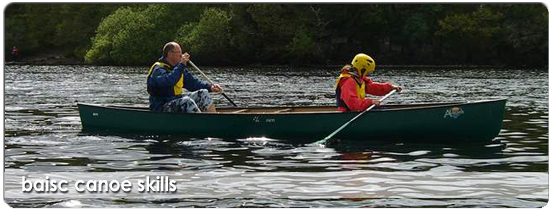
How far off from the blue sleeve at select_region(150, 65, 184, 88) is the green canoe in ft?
1.75

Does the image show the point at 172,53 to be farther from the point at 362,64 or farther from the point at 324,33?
the point at 324,33

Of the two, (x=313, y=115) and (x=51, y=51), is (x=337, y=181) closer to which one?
(x=313, y=115)

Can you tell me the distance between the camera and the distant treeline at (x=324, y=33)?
191 feet

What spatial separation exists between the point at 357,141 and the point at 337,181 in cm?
339

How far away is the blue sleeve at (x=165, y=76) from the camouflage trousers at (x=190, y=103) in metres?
0.36

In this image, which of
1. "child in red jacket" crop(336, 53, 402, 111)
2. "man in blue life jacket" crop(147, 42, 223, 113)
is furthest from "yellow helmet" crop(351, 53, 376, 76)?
"man in blue life jacket" crop(147, 42, 223, 113)

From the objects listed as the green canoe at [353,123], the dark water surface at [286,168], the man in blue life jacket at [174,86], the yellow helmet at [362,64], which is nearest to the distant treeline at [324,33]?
the dark water surface at [286,168]

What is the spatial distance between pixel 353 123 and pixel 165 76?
2.76 metres

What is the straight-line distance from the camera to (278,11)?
5872cm

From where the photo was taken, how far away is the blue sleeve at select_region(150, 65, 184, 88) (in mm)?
13102

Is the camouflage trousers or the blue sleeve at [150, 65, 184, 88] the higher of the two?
the blue sleeve at [150, 65, 184, 88]

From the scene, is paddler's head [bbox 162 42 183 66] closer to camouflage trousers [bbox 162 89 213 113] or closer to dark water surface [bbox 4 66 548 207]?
camouflage trousers [bbox 162 89 213 113]

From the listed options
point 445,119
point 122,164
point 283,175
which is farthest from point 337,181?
point 445,119

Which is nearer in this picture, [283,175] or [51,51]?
[283,175]
